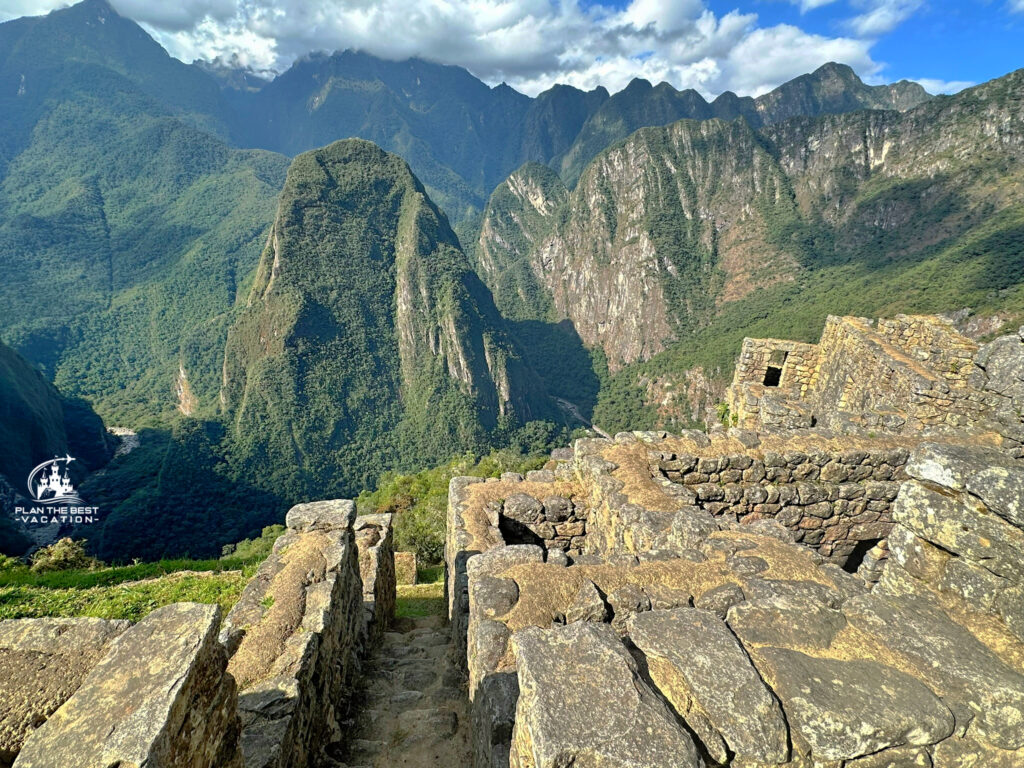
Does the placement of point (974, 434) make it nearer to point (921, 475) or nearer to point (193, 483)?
point (921, 475)

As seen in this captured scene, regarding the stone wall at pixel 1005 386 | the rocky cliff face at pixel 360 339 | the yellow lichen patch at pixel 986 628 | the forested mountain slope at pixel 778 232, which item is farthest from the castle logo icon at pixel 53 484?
the forested mountain slope at pixel 778 232

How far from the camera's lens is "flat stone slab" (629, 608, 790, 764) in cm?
254

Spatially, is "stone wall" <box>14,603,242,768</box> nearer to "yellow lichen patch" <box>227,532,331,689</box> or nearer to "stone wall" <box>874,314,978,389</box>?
"yellow lichen patch" <box>227,532,331,689</box>

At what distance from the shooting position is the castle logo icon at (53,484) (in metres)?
55.2

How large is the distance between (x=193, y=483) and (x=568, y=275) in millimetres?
129484

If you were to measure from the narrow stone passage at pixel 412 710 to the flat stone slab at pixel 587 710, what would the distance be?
275 centimetres

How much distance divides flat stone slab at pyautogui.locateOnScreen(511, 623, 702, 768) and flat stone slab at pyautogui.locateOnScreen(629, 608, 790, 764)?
11.4 inches

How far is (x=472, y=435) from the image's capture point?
94812 mm

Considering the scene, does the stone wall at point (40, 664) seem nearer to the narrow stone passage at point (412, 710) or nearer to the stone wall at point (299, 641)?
the stone wall at point (299, 641)

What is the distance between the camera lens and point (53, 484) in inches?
2285

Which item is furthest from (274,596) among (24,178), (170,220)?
(24,178)

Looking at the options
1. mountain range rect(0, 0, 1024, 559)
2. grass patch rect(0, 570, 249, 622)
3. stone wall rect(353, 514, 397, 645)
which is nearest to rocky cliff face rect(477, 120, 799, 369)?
mountain range rect(0, 0, 1024, 559)

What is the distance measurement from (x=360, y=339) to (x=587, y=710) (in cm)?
11295

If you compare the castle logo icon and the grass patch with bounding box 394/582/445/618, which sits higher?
the grass patch with bounding box 394/582/445/618
